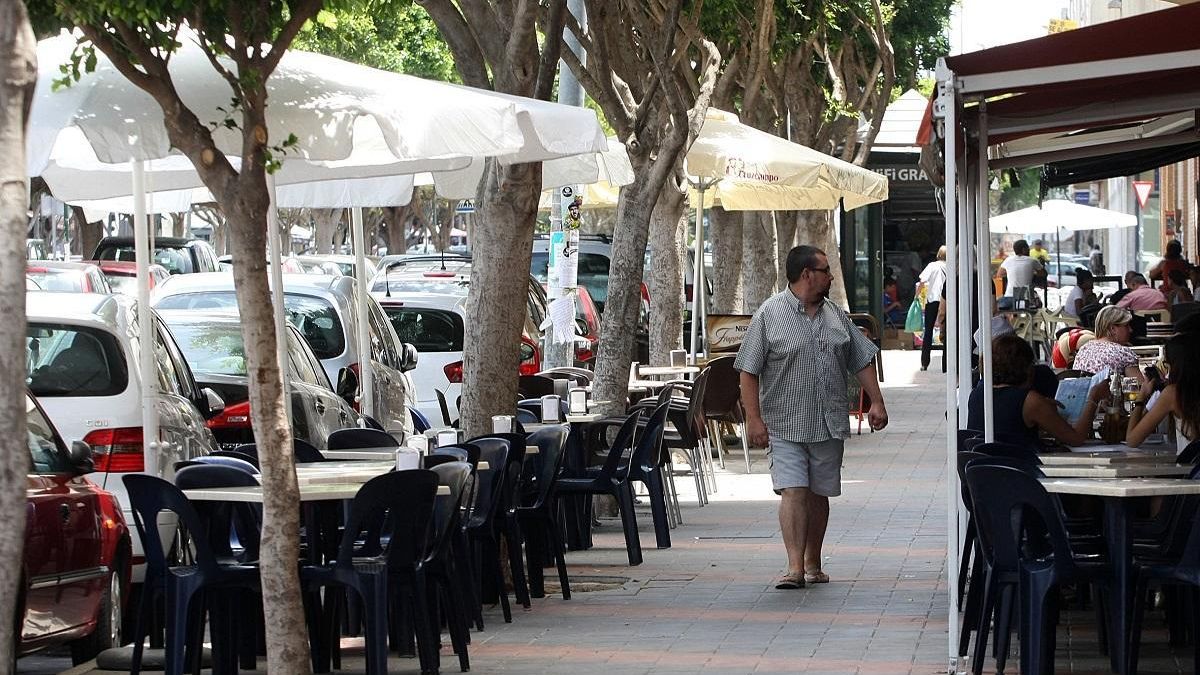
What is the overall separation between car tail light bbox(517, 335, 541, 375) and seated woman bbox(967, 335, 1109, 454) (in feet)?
29.4

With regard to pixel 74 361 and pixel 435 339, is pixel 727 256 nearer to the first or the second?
pixel 435 339

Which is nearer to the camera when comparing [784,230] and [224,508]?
[224,508]

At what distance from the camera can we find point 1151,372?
12023 mm

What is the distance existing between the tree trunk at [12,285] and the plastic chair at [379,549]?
202cm

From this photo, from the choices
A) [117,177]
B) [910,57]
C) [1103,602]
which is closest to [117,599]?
[117,177]

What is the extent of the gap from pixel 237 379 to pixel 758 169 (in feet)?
22.5

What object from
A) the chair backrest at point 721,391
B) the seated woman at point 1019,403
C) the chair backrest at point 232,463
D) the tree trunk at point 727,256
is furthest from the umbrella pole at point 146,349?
the tree trunk at point 727,256

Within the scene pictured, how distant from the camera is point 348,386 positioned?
14672 millimetres

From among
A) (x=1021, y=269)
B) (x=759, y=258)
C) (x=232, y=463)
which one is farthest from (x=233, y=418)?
(x=1021, y=269)

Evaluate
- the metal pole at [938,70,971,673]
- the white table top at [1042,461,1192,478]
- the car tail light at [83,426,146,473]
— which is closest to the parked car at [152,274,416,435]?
the car tail light at [83,426,146,473]

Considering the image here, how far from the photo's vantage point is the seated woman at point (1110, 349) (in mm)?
12883

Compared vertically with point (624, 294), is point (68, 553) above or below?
below

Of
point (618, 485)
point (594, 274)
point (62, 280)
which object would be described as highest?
point (62, 280)

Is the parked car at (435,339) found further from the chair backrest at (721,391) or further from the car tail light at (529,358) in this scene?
the chair backrest at (721,391)
